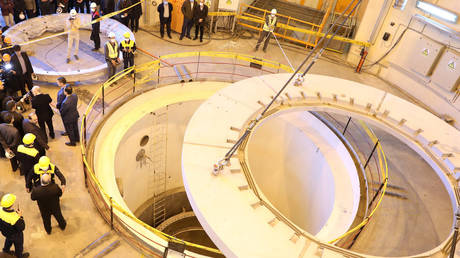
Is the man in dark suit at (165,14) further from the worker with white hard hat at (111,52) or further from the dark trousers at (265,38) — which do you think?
the worker with white hard hat at (111,52)

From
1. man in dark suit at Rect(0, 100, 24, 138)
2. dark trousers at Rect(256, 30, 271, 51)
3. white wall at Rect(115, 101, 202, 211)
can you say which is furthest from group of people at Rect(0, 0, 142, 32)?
man in dark suit at Rect(0, 100, 24, 138)

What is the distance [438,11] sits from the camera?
11977 millimetres

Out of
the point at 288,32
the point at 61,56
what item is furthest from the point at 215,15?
the point at 61,56

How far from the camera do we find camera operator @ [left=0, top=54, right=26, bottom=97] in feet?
30.4

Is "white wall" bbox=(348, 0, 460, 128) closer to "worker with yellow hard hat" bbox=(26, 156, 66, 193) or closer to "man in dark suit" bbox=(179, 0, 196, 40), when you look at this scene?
"man in dark suit" bbox=(179, 0, 196, 40)

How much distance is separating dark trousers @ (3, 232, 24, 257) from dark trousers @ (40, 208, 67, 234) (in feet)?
1.80

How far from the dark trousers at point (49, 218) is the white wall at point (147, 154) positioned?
346 cm

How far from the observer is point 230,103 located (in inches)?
339

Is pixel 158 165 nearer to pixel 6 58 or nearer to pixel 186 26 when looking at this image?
pixel 186 26

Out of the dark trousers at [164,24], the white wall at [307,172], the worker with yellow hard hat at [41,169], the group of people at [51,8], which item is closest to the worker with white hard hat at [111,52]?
the group of people at [51,8]

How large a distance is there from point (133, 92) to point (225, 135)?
4875 mm

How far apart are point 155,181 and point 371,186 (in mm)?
8001

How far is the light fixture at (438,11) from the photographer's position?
38.1 feet

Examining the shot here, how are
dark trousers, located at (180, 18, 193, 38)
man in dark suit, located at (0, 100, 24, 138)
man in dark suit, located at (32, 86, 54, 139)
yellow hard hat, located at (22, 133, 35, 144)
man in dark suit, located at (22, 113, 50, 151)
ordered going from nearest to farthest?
yellow hard hat, located at (22, 133, 35, 144)
man in dark suit, located at (22, 113, 50, 151)
man in dark suit, located at (0, 100, 24, 138)
man in dark suit, located at (32, 86, 54, 139)
dark trousers, located at (180, 18, 193, 38)
